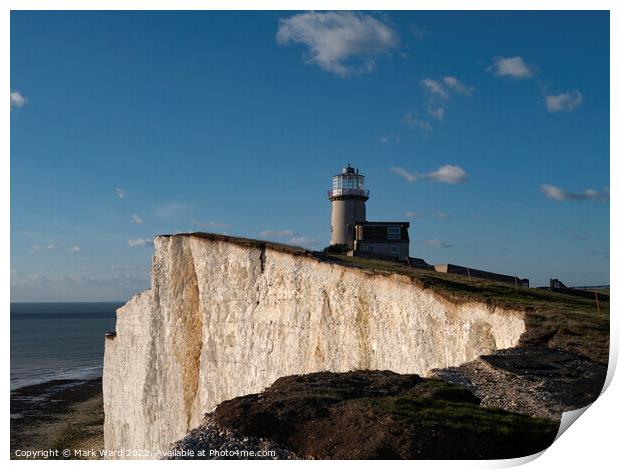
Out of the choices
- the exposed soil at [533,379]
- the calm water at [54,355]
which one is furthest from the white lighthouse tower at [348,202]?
the calm water at [54,355]

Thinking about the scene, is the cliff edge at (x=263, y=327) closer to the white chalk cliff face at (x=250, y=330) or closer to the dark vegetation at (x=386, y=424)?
the white chalk cliff face at (x=250, y=330)

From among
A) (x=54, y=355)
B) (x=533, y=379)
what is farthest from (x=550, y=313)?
(x=54, y=355)

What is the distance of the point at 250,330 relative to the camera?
80.6 ft

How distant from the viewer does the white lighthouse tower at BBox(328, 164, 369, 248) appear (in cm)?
3919

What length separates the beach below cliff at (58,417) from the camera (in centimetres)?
3794

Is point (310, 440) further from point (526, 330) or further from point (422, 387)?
point (526, 330)

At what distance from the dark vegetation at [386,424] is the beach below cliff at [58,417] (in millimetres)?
26396

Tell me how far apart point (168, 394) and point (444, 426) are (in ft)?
76.1

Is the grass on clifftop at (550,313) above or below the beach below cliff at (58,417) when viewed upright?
above

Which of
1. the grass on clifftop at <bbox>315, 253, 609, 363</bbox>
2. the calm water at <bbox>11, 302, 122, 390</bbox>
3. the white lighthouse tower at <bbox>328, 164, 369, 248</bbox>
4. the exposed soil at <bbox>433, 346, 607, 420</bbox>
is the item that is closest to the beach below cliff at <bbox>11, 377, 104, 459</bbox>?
the calm water at <bbox>11, 302, 122, 390</bbox>

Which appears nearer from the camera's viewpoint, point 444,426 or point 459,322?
point 444,426

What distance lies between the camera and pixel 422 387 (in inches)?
391

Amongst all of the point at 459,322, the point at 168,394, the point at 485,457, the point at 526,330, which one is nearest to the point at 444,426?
the point at 485,457

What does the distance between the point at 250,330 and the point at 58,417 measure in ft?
96.2
